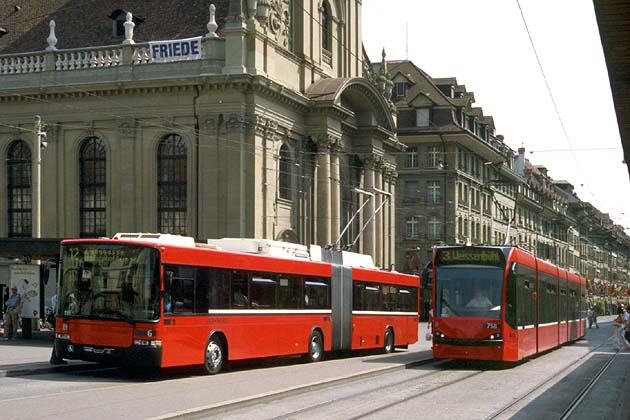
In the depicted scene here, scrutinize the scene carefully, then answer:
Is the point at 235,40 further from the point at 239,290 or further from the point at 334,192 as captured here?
the point at 239,290

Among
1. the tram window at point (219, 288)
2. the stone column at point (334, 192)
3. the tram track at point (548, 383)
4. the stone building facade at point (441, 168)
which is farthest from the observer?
the stone building facade at point (441, 168)

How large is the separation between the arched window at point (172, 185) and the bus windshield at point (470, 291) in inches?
968

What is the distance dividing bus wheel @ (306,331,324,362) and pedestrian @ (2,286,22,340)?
9136mm

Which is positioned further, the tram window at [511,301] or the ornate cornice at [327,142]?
the ornate cornice at [327,142]

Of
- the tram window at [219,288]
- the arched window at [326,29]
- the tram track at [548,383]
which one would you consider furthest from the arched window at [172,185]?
the tram window at [219,288]

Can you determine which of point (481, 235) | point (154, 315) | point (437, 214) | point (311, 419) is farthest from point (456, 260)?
point (481, 235)

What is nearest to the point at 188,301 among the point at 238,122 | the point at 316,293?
the point at 316,293

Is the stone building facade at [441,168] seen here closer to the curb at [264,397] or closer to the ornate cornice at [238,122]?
the ornate cornice at [238,122]

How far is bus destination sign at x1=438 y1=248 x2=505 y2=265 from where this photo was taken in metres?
25.2

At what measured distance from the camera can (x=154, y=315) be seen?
785 inches

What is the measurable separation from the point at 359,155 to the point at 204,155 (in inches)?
539

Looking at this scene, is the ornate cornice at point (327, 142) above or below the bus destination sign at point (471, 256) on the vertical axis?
above

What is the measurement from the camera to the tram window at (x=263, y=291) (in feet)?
78.0

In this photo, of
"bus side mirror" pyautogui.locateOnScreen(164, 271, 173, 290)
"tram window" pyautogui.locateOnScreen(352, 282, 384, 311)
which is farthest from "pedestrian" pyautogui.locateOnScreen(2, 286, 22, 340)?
"bus side mirror" pyautogui.locateOnScreen(164, 271, 173, 290)
